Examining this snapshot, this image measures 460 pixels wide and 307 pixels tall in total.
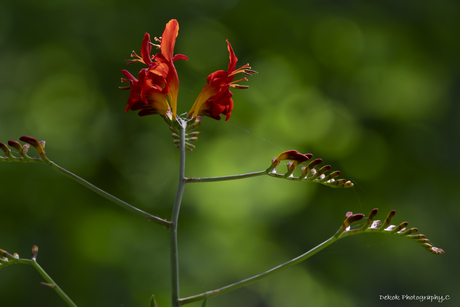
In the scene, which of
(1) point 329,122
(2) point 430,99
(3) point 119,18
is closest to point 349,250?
(1) point 329,122

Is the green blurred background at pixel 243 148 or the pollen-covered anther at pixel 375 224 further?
the green blurred background at pixel 243 148

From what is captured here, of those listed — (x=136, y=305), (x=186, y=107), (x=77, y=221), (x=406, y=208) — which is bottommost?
(x=136, y=305)

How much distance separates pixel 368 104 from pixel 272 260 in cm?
161

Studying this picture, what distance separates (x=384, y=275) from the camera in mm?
3578

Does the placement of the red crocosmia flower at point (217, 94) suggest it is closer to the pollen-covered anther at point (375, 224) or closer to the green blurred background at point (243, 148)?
the pollen-covered anther at point (375, 224)

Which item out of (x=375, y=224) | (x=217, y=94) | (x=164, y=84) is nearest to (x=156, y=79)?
(x=164, y=84)

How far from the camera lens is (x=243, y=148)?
12.0 ft

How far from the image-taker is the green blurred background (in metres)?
3.38

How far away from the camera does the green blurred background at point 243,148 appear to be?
133 inches

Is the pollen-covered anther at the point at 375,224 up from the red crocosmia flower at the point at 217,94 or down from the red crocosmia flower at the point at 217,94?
down

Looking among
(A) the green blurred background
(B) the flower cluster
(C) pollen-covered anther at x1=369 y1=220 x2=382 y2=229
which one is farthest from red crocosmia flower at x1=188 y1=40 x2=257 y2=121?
(A) the green blurred background

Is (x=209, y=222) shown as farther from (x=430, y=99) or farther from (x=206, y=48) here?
(x=430, y=99)

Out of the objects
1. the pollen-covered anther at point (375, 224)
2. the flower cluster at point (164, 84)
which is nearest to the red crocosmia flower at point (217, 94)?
the flower cluster at point (164, 84)

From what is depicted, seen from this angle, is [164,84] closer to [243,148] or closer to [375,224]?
[375,224]
